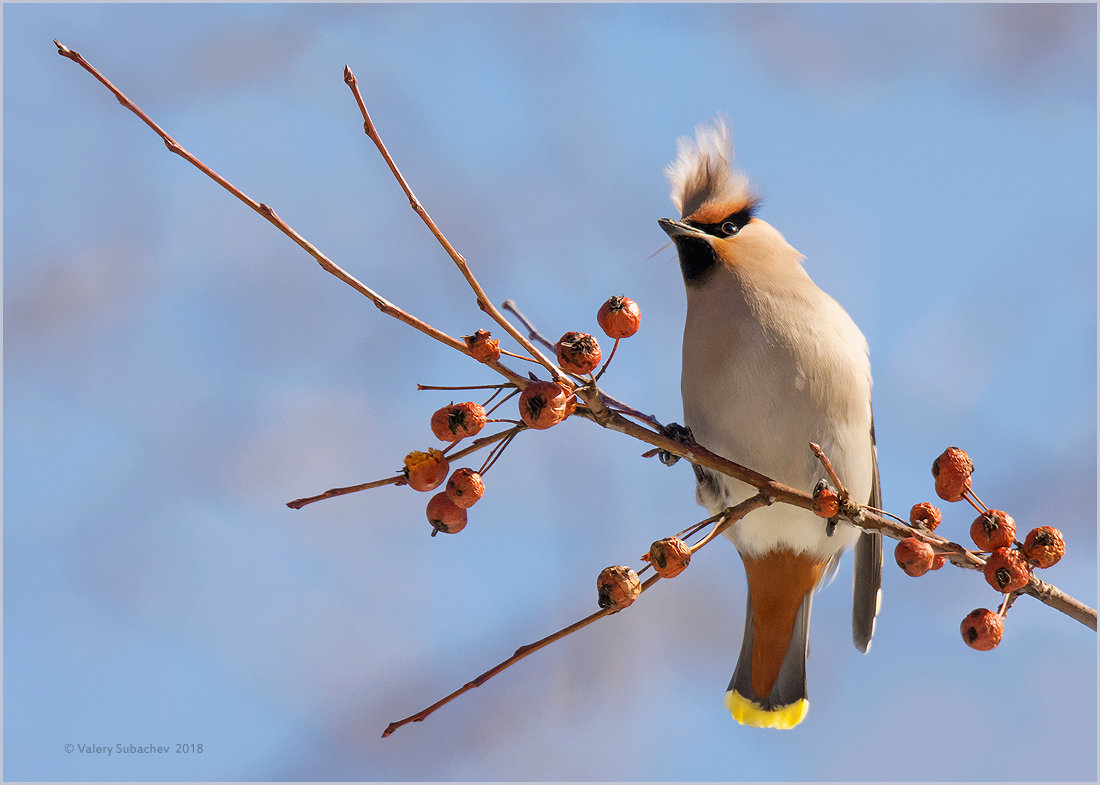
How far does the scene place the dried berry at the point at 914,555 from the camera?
1898 millimetres

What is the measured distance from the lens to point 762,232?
11.5ft

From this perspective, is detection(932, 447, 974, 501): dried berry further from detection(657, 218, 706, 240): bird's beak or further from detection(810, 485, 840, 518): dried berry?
detection(657, 218, 706, 240): bird's beak

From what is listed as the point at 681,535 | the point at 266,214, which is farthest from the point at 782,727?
the point at 266,214

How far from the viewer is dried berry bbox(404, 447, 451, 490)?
5.77 feet

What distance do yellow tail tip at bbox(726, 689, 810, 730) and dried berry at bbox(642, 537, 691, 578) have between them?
78.1 inches

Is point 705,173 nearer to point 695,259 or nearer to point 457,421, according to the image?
point 695,259

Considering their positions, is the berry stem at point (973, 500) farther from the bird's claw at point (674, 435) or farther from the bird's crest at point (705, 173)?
the bird's crest at point (705, 173)

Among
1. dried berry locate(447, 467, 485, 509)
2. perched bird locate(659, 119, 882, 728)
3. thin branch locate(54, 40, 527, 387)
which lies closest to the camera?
thin branch locate(54, 40, 527, 387)

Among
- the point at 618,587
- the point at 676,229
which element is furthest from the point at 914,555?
the point at 676,229

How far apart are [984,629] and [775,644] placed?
147cm

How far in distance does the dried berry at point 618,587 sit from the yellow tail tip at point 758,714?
2037mm

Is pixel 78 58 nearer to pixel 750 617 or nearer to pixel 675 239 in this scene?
pixel 675 239

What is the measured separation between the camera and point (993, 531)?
1.98 metres

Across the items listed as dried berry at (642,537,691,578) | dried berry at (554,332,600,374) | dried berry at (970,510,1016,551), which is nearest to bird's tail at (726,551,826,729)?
dried berry at (970,510,1016,551)
